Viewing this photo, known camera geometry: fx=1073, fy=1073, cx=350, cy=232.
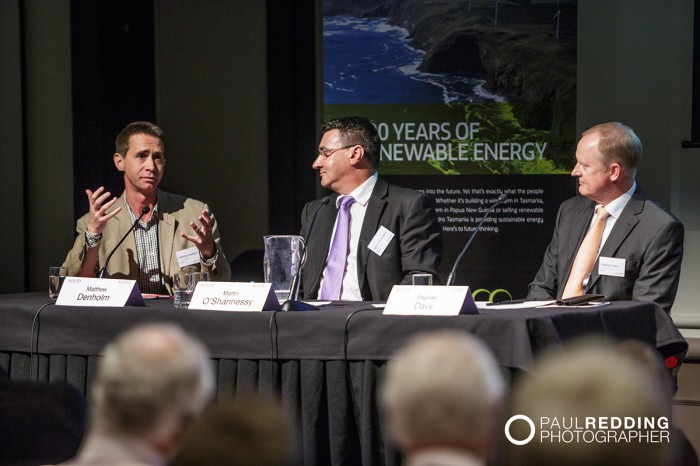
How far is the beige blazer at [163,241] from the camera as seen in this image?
13.8 feet

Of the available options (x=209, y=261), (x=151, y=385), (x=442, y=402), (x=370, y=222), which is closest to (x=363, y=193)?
(x=370, y=222)

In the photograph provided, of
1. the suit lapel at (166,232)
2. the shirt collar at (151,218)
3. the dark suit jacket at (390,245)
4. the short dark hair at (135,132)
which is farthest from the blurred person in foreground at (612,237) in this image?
the short dark hair at (135,132)

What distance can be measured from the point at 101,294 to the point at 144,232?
1044mm

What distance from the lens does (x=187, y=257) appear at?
394 centimetres

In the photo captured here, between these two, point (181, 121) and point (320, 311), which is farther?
point (181, 121)

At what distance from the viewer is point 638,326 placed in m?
3.32

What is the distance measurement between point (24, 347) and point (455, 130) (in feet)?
8.37

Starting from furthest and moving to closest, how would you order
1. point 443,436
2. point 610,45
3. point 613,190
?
point 610,45 → point 613,190 → point 443,436

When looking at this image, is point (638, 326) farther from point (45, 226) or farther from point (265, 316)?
point (45, 226)

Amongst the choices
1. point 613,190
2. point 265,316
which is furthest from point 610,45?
point 265,316

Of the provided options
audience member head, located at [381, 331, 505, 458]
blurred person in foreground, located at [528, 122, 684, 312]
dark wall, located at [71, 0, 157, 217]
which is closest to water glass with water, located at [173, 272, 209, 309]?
blurred person in foreground, located at [528, 122, 684, 312]

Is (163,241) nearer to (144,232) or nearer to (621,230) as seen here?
(144,232)

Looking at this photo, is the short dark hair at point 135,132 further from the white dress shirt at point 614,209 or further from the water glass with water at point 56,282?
the white dress shirt at point 614,209

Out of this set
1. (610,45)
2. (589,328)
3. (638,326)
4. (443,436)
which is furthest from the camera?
(610,45)
